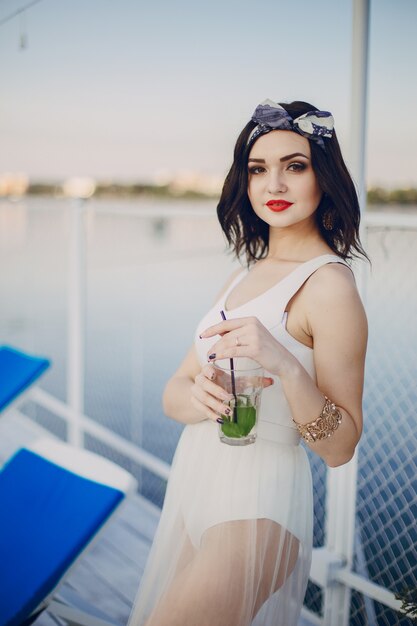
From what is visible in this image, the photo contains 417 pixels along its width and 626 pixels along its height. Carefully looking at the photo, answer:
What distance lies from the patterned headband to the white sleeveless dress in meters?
0.30

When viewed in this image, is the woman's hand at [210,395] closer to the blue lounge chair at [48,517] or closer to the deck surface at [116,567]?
the blue lounge chair at [48,517]

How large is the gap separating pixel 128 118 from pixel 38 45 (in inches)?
160

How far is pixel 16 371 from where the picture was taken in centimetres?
316

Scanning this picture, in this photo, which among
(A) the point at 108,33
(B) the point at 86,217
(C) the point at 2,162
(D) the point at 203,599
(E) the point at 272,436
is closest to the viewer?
(D) the point at 203,599

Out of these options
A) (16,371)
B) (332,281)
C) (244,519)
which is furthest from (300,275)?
(16,371)

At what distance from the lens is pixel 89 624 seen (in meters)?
2.22

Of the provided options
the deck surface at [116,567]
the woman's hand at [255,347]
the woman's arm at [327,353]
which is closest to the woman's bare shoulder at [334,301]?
the woman's arm at [327,353]

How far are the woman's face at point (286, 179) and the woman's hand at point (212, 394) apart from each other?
0.41m

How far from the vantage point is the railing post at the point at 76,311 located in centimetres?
382

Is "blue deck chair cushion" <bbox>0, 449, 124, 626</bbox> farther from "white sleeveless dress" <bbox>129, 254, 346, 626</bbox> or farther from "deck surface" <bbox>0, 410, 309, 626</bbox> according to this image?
"white sleeveless dress" <bbox>129, 254, 346, 626</bbox>

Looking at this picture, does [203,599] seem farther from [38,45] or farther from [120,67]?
[120,67]

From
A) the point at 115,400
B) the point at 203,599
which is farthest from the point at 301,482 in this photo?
the point at 115,400

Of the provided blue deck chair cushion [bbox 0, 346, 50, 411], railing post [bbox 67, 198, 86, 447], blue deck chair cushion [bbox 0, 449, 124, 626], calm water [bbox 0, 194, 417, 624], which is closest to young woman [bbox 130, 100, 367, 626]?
blue deck chair cushion [bbox 0, 449, 124, 626]

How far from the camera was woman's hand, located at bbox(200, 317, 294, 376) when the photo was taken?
4.32 ft
